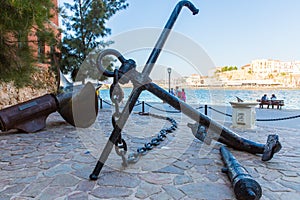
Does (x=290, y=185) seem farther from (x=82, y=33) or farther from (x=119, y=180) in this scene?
(x=82, y=33)

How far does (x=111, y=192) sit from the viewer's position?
1931 mm

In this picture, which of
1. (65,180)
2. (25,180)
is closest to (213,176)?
(65,180)

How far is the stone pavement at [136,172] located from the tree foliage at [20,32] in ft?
4.17

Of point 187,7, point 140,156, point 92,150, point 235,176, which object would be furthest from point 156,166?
point 187,7

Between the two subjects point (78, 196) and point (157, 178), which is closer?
point (78, 196)

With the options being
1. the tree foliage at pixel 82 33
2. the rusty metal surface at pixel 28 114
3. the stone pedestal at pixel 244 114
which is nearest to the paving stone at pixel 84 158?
the rusty metal surface at pixel 28 114

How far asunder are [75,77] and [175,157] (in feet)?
24.8

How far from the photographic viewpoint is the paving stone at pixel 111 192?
187cm

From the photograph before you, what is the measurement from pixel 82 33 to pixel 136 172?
8.63 meters

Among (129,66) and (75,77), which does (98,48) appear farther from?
(129,66)

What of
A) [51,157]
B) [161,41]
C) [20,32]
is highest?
[20,32]

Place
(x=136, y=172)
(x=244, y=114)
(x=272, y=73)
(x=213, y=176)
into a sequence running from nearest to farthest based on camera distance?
(x=213, y=176) → (x=136, y=172) → (x=244, y=114) → (x=272, y=73)

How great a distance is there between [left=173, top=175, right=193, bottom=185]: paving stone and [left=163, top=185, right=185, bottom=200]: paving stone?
0.11 m

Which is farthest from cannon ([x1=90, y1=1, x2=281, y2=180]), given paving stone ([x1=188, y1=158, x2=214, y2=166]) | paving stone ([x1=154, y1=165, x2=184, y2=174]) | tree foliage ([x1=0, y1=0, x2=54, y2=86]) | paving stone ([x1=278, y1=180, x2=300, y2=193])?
tree foliage ([x1=0, y1=0, x2=54, y2=86])
